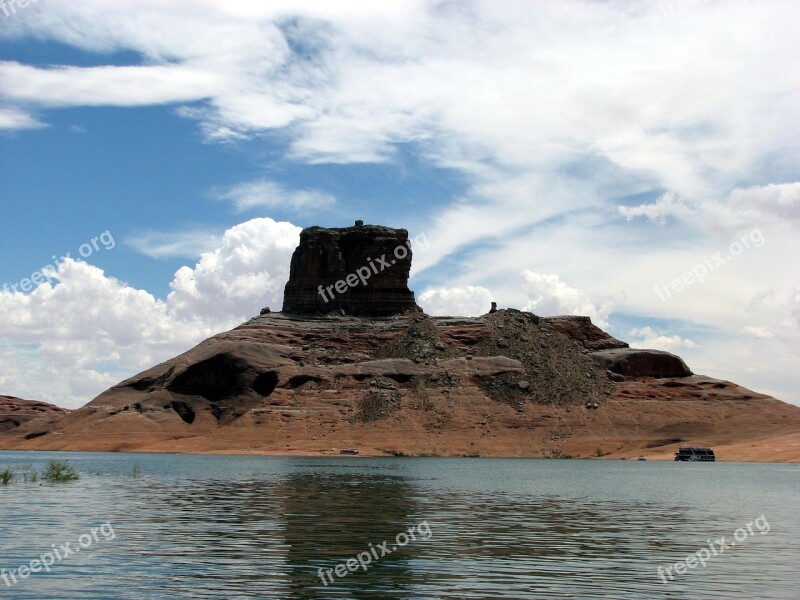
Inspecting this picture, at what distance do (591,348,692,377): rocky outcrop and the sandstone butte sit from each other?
0.28 m

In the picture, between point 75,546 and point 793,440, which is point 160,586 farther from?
point 793,440

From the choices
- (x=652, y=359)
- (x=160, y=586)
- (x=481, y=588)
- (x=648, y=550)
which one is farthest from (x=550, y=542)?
(x=652, y=359)

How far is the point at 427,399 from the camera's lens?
158875 mm

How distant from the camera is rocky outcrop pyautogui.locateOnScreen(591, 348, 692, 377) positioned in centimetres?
18100

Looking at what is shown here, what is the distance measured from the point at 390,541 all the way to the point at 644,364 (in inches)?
6093

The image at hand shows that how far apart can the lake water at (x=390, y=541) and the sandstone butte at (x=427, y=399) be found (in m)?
79.2

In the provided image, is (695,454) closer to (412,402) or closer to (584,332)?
(412,402)

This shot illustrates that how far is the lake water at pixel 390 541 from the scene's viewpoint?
26.3 metres

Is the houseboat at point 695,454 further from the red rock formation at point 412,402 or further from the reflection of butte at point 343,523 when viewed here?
the reflection of butte at point 343,523

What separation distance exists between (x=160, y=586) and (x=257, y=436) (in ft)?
411

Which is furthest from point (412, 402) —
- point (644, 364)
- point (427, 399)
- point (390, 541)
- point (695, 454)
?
point (390, 541)

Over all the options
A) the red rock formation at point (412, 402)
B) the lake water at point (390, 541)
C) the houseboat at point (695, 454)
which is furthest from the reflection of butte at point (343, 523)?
the red rock formation at point (412, 402)

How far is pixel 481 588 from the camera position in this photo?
26062 mm

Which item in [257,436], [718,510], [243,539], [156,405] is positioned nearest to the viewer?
[243,539]
